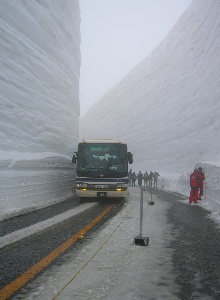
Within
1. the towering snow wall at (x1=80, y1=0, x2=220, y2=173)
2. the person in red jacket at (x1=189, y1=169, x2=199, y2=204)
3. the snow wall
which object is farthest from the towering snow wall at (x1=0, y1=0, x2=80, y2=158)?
the towering snow wall at (x1=80, y1=0, x2=220, y2=173)

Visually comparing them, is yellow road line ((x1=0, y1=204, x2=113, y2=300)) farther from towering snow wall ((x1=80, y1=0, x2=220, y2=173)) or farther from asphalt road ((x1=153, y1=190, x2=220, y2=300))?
towering snow wall ((x1=80, y1=0, x2=220, y2=173))

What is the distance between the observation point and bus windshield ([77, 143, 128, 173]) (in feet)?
49.5

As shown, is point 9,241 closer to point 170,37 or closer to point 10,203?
point 10,203

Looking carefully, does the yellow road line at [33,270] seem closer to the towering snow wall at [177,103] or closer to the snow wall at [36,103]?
the snow wall at [36,103]

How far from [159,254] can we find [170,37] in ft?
307

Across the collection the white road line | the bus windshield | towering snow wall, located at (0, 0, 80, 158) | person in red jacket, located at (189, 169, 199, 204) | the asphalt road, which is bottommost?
the asphalt road

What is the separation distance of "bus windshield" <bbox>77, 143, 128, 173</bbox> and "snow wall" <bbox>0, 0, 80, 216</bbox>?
224cm

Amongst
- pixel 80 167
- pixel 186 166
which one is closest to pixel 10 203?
pixel 80 167

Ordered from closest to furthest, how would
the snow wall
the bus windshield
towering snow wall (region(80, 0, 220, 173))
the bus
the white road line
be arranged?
the white road line, the snow wall, the bus, the bus windshield, towering snow wall (region(80, 0, 220, 173))

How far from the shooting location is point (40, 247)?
5.82 meters

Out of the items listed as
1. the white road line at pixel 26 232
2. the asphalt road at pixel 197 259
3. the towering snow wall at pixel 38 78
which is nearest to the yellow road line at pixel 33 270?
the white road line at pixel 26 232

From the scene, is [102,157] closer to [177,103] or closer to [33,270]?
[33,270]

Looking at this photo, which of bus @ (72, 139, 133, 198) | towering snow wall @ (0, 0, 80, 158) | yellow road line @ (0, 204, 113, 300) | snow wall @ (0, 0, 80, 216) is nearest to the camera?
yellow road line @ (0, 204, 113, 300)

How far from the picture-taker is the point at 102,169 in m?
15.0
